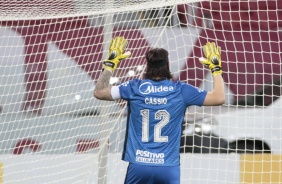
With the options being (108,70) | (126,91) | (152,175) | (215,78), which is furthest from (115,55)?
(152,175)

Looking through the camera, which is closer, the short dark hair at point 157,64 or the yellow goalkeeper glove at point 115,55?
the short dark hair at point 157,64

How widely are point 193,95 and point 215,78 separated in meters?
0.18

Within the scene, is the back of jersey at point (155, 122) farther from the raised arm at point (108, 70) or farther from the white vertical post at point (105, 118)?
the white vertical post at point (105, 118)

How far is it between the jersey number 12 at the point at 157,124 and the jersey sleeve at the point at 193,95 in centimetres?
16

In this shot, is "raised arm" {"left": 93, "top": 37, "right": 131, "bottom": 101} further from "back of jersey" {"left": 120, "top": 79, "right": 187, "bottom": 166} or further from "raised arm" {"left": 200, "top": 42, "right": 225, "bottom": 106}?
"raised arm" {"left": 200, "top": 42, "right": 225, "bottom": 106}

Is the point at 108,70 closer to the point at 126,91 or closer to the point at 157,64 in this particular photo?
the point at 126,91

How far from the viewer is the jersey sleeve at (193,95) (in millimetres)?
5348

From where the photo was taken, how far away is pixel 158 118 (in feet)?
17.6

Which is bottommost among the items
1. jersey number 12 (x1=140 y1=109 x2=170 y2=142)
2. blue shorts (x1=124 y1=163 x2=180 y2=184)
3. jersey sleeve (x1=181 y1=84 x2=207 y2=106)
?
blue shorts (x1=124 y1=163 x2=180 y2=184)

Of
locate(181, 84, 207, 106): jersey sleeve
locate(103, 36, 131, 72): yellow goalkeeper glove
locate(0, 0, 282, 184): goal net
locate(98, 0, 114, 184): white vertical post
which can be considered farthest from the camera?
locate(0, 0, 282, 184): goal net

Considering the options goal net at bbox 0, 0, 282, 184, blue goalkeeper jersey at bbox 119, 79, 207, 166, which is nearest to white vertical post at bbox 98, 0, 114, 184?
goal net at bbox 0, 0, 282, 184

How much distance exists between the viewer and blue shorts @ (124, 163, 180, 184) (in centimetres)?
525

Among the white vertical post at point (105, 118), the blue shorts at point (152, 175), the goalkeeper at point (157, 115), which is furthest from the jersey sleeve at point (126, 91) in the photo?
the white vertical post at point (105, 118)

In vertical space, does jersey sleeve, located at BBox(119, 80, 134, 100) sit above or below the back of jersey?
above
